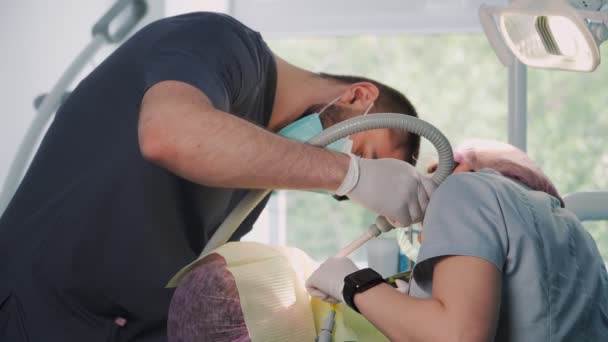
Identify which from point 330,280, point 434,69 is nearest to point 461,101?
point 434,69

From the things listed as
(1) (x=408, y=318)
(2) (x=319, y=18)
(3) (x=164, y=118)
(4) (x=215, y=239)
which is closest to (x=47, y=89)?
(2) (x=319, y=18)

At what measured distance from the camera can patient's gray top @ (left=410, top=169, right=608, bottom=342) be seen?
1223mm

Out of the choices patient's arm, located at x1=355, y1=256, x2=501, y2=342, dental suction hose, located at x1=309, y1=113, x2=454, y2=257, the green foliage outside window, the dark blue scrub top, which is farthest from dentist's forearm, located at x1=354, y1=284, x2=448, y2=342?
the green foliage outside window

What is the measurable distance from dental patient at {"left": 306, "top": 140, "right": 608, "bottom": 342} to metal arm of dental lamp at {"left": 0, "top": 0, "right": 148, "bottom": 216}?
1350mm

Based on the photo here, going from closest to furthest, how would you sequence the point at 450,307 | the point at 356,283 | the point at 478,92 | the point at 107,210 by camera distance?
the point at 450,307
the point at 356,283
the point at 107,210
the point at 478,92

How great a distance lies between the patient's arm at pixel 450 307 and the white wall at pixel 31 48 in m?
2.08

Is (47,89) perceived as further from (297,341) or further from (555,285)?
(555,285)

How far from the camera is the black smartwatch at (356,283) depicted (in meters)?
1.28

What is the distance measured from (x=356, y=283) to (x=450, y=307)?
7.5 inches

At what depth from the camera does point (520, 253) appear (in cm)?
123

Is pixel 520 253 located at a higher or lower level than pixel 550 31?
lower

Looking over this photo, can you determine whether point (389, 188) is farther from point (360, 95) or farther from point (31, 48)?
point (31, 48)

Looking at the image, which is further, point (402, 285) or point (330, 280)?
point (402, 285)

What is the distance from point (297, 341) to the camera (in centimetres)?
141
